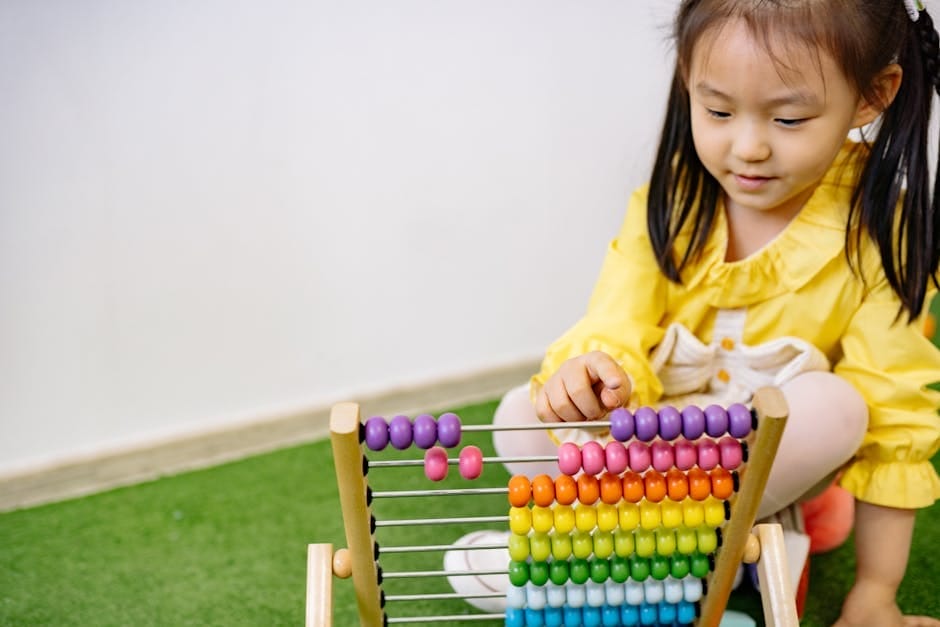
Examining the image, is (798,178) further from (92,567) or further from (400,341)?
(92,567)

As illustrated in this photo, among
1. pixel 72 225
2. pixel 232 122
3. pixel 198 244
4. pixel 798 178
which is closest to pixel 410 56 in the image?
pixel 232 122

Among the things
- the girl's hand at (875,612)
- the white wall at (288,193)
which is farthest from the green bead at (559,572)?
the white wall at (288,193)

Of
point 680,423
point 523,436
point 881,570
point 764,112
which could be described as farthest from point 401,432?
point 881,570

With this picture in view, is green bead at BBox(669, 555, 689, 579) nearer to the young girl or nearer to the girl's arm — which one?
the young girl

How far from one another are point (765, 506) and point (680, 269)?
25 centimetres

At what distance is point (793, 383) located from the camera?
0.99 m

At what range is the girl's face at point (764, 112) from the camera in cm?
85

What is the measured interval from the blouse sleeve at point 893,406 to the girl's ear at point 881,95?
0.17 metres

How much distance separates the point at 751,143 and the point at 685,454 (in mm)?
289

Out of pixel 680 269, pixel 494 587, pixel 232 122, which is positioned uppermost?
pixel 232 122

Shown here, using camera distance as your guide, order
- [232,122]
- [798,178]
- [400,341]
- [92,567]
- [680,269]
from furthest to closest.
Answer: [400,341] → [232,122] → [92,567] → [680,269] → [798,178]

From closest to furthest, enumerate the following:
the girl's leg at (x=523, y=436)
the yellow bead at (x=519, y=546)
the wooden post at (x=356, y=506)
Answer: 1. the wooden post at (x=356, y=506)
2. the yellow bead at (x=519, y=546)
3. the girl's leg at (x=523, y=436)

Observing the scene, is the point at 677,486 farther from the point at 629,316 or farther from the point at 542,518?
the point at 629,316

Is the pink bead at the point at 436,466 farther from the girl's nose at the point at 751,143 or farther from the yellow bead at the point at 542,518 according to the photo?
the girl's nose at the point at 751,143
